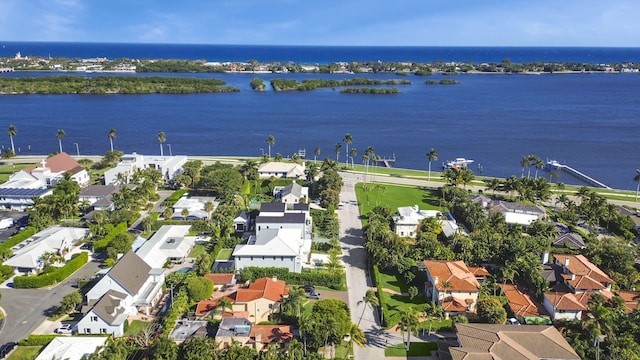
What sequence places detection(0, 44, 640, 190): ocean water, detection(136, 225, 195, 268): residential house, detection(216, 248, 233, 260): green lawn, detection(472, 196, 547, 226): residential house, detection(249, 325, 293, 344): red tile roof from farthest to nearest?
1. detection(0, 44, 640, 190): ocean water
2. detection(472, 196, 547, 226): residential house
3. detection(216, 248, 233, 260): green lawn
4. detection(136, 225, 195, 268): residential house
5. detection(249, 325, 293, 344): red tile roof

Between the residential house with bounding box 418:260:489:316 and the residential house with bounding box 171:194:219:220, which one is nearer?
the residential house with bounding box 418:260:489:316

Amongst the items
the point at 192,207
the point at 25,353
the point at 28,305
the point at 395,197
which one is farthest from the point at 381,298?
the point at 192,207

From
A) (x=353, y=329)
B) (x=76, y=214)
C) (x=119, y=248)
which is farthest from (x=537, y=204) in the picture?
(x=76, y=214)

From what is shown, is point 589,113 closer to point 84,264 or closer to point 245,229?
point 245,229

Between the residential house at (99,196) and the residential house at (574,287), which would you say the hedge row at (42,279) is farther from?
the residential house at (574,287)

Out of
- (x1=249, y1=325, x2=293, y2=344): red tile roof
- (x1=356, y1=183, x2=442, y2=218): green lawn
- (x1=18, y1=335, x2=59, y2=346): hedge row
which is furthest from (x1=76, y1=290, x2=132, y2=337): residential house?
(x1=356, y1=183, x2=442, y2=218): green lawn

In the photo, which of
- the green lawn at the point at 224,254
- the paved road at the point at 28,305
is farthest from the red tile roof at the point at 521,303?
the paved road at the point at 28,305

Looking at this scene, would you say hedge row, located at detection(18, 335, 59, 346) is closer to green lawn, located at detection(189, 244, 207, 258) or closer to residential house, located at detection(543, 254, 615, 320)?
green lawn, located at detection(189, 244, 207, 258)
